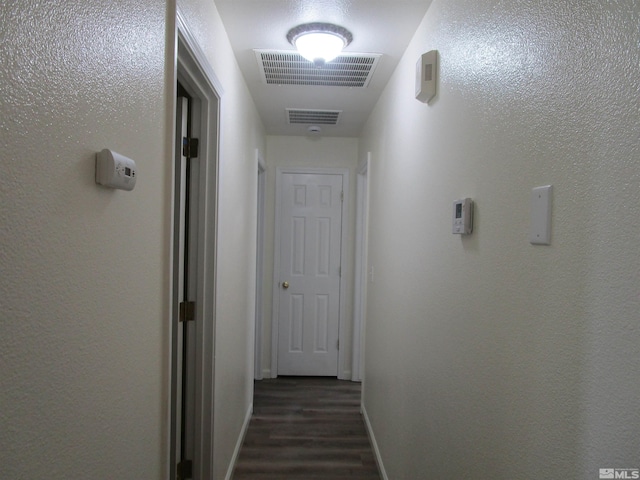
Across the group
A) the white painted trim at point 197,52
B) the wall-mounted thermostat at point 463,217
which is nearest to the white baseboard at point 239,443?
the wall-mounted thermostat at point 463,217

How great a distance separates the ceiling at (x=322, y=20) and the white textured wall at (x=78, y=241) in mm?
784

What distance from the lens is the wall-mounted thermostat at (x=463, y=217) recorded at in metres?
1.24

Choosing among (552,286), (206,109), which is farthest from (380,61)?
(552,286)

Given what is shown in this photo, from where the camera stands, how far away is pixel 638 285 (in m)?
0.61

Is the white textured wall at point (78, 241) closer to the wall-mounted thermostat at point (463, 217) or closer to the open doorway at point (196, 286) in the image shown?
the open doorway at point (196, 286)

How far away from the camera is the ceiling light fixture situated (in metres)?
1.92

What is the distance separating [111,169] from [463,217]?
3.16ft

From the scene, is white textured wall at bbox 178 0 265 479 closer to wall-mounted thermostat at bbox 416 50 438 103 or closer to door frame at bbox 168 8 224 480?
door frame at bbox 168 8 224 480

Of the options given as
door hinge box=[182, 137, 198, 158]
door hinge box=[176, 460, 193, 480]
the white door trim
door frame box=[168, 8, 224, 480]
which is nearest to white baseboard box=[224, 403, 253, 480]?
door hinge box=[176, 460, 193, 480]

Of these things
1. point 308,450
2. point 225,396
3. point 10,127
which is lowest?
point 308,450

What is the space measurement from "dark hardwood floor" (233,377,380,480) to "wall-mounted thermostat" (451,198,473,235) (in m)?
1.94

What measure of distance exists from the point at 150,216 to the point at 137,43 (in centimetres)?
43

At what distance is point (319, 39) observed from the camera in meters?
1.95

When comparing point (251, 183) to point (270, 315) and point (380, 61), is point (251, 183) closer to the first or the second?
point (380, 61)
